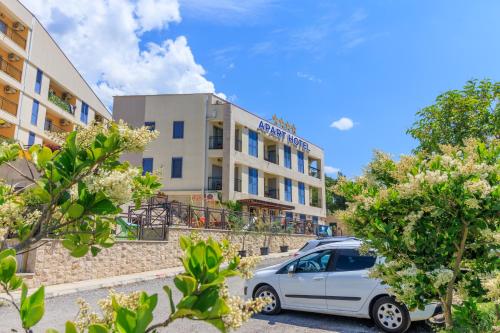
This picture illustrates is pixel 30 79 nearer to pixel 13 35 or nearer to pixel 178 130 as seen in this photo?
pixel 13 35

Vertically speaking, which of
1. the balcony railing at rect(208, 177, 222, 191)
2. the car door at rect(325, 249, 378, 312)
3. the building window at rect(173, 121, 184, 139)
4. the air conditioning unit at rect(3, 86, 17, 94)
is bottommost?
the car door at rect(325, 249, 378, 312)

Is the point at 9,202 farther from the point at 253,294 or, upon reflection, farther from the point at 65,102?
the point at 65,102

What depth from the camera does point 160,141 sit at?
3275 cm

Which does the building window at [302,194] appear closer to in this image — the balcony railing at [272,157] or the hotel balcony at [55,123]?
the balcony railing at [272,157]

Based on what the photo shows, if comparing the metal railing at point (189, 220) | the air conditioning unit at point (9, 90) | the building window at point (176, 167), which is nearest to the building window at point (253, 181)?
the metal railing at point (189, 220)

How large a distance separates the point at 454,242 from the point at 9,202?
152 inches

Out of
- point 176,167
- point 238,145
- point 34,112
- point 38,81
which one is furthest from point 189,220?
point 38,81

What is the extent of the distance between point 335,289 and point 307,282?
0.69 m

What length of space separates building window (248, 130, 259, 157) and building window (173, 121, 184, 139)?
601 centimetres

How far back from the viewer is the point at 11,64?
2944 centimetres

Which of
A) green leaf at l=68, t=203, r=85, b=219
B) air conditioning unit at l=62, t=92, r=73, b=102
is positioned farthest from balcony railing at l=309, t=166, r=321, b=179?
green leaf at l=68, t=203, r=85, b=219

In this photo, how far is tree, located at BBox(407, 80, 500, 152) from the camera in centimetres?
1099

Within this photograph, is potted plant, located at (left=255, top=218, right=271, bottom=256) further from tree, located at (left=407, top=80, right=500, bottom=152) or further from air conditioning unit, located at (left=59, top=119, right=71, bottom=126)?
air conditioning unit, located at (left=59, top=119, right=71, bottom=126)

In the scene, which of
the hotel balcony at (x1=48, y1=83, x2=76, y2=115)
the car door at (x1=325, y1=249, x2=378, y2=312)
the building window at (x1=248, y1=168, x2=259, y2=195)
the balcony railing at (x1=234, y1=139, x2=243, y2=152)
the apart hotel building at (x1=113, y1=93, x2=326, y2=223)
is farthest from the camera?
the building window at (x1=248, y1=168, x2=259, y2=195)
